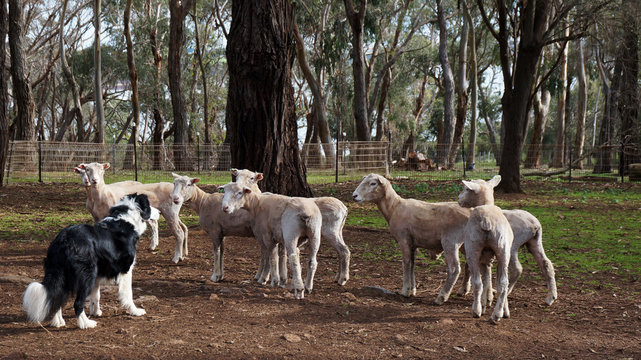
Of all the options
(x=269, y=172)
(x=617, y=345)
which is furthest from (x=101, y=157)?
(x=617, y=345)

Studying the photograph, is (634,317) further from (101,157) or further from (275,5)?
(101,157)

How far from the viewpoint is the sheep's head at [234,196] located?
6.70 meters

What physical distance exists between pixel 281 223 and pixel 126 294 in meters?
1.99

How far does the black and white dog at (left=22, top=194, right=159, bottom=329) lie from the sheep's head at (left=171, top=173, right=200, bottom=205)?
185 cm

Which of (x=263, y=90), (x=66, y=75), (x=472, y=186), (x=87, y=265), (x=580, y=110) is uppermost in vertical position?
(x=66, y=75)

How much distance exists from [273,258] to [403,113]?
49.6m

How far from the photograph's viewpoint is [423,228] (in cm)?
662

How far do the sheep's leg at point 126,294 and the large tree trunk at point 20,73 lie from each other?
20333 mm

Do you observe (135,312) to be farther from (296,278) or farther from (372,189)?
(372,189)

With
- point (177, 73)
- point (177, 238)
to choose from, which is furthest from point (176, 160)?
point (177, 238)

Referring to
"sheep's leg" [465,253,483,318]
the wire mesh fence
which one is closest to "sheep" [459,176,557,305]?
"sheep's leg" [465,253,483,318]

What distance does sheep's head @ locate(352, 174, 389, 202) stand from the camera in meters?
7.09

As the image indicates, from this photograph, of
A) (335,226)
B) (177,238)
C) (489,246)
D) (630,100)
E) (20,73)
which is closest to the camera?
(489,246)

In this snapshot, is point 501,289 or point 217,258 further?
point 217,258
